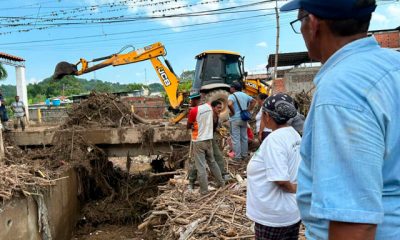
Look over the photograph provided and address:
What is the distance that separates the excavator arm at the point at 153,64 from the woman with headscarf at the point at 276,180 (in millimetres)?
9532

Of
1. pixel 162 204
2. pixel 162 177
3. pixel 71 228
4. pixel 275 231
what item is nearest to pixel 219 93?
pixel 162 177

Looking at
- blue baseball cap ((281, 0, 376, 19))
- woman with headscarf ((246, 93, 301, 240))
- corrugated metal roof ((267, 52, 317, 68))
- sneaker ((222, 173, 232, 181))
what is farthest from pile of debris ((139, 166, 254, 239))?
corrugated metal roof ((267, 52, 317, 68))

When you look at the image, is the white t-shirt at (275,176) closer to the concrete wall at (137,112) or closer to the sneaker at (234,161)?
the sneaker at (234,161)

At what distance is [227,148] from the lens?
31.9 feet

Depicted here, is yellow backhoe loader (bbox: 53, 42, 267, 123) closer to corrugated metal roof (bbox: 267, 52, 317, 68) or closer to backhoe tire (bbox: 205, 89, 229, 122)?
backhoe tire (bbox: 205, 89, 229, 122)

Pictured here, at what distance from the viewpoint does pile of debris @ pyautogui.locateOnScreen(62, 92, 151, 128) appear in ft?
37.0

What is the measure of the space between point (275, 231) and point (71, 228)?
818 centimetres

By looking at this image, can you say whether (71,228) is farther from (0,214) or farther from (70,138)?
(0,214)

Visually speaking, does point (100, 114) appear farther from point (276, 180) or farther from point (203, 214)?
point (276, 180)

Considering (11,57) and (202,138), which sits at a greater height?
(11,57)

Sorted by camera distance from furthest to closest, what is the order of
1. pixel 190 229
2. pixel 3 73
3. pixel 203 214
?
1. pixel 3 73
2. pixel 203 214
3. pixel 190 229

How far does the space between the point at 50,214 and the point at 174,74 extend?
620 cm

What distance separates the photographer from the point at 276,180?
277cm

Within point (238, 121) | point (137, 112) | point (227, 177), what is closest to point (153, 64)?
point (238, 121)
